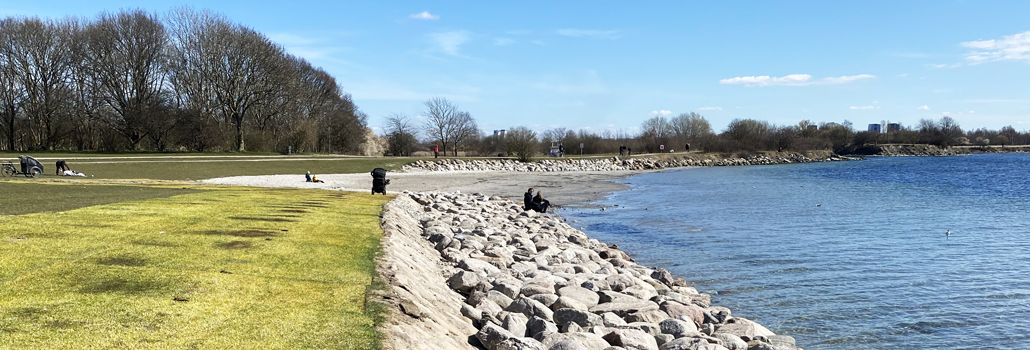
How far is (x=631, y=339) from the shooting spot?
765 cm

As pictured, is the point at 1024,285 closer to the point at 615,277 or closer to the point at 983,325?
the point at 983,325

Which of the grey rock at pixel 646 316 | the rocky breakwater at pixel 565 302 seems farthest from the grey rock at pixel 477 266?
the grey rock at pixel 646 316

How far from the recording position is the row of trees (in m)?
61.0

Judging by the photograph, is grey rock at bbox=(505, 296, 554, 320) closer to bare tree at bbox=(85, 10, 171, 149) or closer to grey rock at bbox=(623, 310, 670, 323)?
grey rock at bbox=(623, 310, 670, 323)

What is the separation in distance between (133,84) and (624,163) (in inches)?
1998

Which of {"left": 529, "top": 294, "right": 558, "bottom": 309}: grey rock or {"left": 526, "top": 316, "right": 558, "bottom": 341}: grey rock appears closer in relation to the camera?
{"left": 526, "top": 316, "right": 558, "bottom": 341}: grey rock

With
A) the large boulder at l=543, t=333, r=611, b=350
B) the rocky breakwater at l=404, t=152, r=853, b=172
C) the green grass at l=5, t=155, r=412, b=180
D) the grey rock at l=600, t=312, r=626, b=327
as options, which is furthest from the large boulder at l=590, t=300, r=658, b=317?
the rocky breakwater at l=404, t=152, r=853, b=172

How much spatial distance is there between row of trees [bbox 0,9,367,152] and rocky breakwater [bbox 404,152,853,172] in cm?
1841

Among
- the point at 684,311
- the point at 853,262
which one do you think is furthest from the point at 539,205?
the point at 684,311

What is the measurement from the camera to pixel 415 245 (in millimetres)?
12953

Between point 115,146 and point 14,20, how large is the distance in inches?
492

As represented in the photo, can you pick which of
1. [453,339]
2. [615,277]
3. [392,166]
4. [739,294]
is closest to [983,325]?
[739,294]

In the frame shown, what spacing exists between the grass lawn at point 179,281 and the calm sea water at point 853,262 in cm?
625

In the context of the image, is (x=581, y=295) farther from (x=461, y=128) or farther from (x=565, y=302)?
(x=461, y=128)
